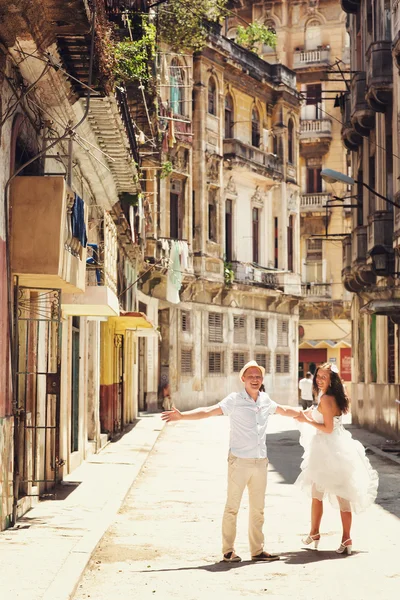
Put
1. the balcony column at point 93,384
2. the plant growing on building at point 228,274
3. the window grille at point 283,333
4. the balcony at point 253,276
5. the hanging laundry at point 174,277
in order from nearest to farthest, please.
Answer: the balcony column at point 93,384 → the hanging laundry at point 174,277 → the plant growing on building at point 228,274 → the balcony at point 253,276 → the window grille at point 283,333

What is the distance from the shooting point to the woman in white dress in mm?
9898

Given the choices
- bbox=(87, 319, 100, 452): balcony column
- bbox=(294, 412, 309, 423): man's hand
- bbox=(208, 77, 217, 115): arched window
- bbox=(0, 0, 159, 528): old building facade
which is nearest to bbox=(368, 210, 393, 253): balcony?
bbox=(87, 319, 100, 452): balcony column

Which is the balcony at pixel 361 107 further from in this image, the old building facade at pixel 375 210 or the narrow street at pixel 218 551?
the narrow street at pixel 218 551

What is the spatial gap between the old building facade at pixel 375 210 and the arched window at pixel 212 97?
1121cm

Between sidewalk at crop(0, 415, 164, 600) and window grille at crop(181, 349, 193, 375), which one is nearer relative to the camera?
sidewalk at crop(0, 415, 164, 600)

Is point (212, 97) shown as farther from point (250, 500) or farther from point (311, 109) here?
point (250, 500)

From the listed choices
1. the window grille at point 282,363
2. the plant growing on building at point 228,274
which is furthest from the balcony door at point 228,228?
the window grille at point 282,363

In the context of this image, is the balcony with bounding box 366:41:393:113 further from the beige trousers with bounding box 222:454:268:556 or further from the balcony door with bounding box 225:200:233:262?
the balcony door with bounding box 225:200:233:262

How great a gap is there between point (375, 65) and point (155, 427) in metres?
10.9

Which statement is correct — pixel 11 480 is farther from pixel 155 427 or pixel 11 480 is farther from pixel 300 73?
pixel 300 73

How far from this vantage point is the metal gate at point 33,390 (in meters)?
11.6

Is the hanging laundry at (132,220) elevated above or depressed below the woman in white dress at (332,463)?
above

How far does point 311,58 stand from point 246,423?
49.6 metres

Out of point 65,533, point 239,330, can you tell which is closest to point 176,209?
point 239,330
